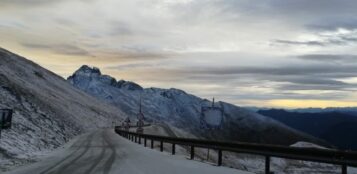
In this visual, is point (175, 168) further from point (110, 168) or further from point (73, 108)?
point (73, 108)

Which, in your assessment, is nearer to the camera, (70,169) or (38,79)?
(70,169)

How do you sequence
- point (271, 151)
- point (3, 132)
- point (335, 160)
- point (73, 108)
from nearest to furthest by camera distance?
1. point (335, 160)
2. point (271, 151)
3. point (3, 132)
4. point (73, 108)

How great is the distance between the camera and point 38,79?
156 metres

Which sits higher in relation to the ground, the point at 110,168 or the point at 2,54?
the point at 2,54

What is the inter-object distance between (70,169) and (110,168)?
128cm

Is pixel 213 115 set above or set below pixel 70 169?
above

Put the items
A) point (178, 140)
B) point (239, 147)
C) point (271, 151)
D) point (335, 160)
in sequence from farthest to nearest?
point (178, 140) → point (239, 147) → point (271, 151) → point (335, 160)

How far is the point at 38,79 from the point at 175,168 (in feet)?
466

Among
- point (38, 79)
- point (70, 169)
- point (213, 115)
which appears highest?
point (38, 79)

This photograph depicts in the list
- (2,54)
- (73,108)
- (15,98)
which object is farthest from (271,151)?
(2,54)

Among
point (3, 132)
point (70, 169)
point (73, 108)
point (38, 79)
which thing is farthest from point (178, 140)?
point (38, 79)

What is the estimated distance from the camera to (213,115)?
28.6m

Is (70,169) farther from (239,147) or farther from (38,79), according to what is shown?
(38,79)

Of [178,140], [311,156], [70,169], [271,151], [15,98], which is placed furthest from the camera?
[15,98]
